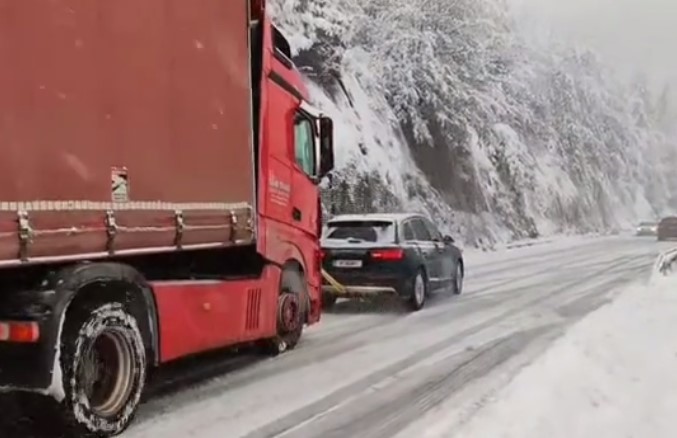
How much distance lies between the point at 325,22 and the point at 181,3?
19.0 meters

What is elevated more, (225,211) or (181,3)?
(181,3)

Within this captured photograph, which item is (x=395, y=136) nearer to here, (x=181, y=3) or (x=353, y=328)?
(x=353, y=328)

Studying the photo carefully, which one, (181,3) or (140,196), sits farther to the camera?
(181,3)

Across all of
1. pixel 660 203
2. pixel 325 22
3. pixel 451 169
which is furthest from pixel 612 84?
pixel 325 22

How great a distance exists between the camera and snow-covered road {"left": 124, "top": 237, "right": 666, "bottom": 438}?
645 centimetres

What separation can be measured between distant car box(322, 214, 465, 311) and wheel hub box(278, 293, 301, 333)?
12.6ft

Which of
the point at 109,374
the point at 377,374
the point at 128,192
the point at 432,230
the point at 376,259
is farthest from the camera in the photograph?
the point at 432,230

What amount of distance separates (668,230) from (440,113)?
20.1 metres

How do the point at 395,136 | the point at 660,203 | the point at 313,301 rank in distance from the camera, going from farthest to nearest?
the point at 660,203 < the point at 395,136 < the point at 313,301

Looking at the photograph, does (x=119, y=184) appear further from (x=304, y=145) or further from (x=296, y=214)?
(x=304, y=145)

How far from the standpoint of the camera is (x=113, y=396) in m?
6.19

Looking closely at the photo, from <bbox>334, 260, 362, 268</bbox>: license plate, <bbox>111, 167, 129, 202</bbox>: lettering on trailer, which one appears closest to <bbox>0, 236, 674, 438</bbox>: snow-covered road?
<bbox>334, 260, 362, 268</bbox>: license plate

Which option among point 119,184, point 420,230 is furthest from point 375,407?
point 420,230

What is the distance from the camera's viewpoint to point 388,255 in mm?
13742
